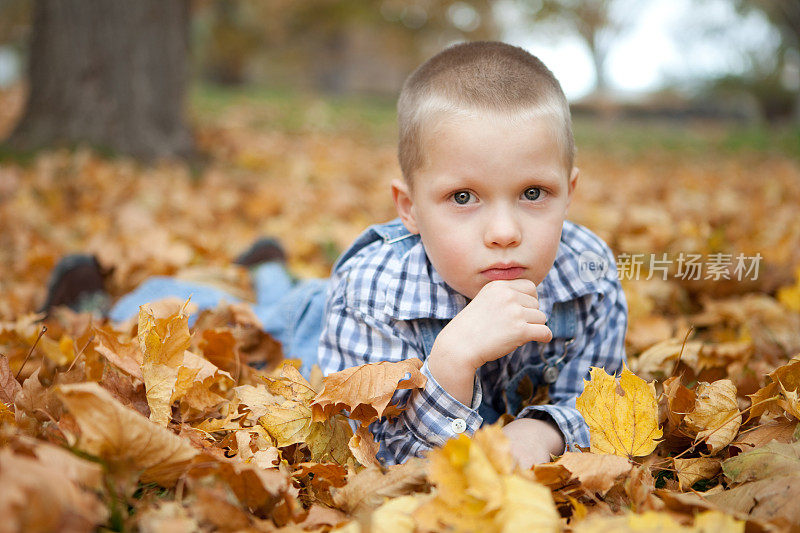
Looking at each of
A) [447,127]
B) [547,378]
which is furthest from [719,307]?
[447,127]

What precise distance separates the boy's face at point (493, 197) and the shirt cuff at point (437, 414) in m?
0.25

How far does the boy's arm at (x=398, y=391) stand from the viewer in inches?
53.4

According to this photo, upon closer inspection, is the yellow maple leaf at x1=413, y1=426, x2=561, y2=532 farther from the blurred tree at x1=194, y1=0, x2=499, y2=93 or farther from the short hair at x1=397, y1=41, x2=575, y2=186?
the blurred tree at x1=194, y1=0, x2=499, y2=93

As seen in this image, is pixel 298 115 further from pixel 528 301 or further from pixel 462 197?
pixel 528 301

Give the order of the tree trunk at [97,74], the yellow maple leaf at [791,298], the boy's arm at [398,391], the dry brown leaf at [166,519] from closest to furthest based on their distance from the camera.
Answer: the dry brown leaf at [166,519], the boy's arm at [398,391], the yellow maple leaf at [791,298], the tree trunk at [97,74]

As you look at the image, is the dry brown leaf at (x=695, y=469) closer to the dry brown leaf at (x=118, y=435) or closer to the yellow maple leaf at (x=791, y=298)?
the dry brown leaf at (x=118, y=435)

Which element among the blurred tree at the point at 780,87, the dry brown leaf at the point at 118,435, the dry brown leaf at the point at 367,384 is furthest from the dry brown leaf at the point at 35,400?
the blurred tree at the point at 780,87

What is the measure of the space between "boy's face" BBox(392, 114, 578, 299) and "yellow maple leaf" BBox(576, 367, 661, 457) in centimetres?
28

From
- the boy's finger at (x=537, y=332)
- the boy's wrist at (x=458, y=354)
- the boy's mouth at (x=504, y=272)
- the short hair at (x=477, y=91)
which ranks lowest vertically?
the boy's wrist at (x=458, y=354)

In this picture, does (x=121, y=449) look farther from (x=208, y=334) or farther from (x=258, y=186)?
(x=258, y=186)

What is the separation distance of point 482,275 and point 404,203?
1.09 ft

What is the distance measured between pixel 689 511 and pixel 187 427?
35.8 inches

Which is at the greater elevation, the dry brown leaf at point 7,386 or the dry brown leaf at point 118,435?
the dry brown leaf at point 118,435

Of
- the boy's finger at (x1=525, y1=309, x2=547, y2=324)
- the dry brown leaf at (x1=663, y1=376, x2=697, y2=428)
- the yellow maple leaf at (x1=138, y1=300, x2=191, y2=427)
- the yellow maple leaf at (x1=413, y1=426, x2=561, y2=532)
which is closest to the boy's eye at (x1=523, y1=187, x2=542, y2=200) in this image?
the boy's finger at (x1=525, y1=309, x2=547, y2=324)
